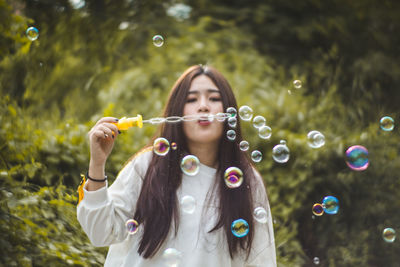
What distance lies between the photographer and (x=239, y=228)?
181 cm

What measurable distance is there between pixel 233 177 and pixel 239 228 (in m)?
0.22

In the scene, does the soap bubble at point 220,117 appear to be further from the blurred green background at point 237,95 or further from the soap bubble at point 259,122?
the blurred green background at point 237,95

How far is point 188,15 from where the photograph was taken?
5.86 meters

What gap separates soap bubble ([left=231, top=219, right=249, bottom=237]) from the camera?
1.81 meters

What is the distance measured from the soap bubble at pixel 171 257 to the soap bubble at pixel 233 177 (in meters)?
0.37

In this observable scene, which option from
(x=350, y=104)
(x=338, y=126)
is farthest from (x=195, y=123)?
(x=350, y=104)

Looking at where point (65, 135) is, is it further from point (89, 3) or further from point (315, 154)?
point (89, 3)

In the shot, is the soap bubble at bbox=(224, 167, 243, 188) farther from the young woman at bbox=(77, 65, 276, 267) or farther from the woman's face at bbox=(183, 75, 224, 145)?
the woman's face at bbox=(183, 75, 224, 145)

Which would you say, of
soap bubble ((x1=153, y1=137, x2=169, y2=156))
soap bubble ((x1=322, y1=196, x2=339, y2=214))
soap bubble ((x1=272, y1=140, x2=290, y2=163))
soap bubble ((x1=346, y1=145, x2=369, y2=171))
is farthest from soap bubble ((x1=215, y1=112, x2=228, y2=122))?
soap bubble ((x1=346, y1=145, x2=369, y2=171))

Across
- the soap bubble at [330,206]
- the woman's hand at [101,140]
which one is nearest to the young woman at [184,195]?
the woman's hand at [101,140]

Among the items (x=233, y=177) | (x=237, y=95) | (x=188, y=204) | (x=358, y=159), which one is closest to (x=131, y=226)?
(x=188, y=204)

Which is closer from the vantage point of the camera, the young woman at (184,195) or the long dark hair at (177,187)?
the young woman at (184,195)

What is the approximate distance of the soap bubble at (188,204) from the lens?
1.75 m

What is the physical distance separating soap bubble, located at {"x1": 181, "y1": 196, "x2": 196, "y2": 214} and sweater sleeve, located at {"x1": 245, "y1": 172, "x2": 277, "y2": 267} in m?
0.32
